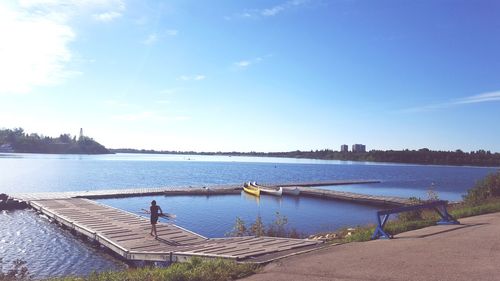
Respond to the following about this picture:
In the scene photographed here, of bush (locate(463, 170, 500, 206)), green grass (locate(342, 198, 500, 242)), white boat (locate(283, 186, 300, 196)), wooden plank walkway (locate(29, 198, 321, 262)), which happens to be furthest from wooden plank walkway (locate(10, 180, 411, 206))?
green grass (locate(342, 198, 500, 242))

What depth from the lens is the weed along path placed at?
8.23 meters

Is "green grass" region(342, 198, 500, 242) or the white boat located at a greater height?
"green grass" region(342, 198, 500, 242)

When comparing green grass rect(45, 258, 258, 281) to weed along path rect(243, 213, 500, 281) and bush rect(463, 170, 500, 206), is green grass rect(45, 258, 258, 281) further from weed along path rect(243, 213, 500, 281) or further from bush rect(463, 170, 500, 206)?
bush rect(463, 170, 500, 206)

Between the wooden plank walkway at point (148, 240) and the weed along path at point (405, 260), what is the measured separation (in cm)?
141

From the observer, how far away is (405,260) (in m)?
9.44

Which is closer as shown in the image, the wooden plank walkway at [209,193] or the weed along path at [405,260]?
the weed along path at [405,260]

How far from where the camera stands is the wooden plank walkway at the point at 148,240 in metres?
12.5

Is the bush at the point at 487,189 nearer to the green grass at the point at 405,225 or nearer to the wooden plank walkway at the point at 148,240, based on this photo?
the green grass at the point at 405,225

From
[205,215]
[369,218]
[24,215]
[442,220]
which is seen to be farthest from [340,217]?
[24,215]

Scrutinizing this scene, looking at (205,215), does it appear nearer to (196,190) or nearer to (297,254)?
(196,190)

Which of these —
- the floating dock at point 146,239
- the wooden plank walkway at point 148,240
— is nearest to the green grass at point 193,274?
the floating dock at point 146,239

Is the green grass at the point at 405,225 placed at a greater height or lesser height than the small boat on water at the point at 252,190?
greater

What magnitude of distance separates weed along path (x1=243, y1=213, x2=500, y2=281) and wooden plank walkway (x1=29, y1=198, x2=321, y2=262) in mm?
1414

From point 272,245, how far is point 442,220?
738cm
